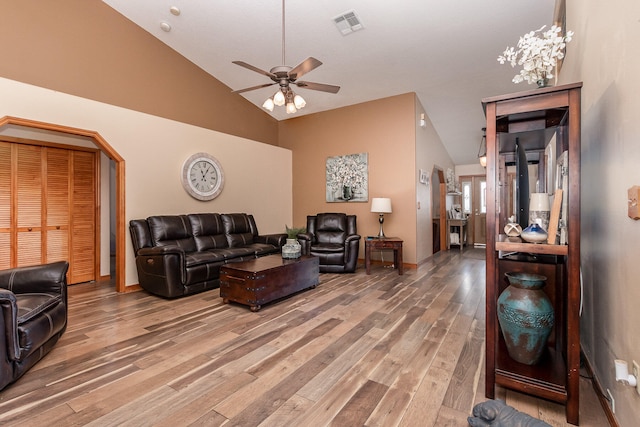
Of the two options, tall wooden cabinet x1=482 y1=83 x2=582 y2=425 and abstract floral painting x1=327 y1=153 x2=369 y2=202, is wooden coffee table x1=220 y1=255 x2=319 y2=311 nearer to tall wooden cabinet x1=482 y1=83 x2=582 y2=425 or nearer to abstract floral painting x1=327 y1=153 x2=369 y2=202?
tall wooden cabinet x1=482 y1=83 x2=582 y2=425

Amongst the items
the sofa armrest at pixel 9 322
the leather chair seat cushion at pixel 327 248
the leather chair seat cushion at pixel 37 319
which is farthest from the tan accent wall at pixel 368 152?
the sofa armrest at pixel 9 322

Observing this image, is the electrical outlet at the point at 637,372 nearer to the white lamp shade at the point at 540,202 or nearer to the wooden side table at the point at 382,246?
the white lamp shade at the point at 540,202

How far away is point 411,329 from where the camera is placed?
8.67 feet

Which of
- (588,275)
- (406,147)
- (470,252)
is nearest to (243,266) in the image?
(588,275)

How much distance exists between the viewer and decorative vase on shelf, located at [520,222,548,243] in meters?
1.60

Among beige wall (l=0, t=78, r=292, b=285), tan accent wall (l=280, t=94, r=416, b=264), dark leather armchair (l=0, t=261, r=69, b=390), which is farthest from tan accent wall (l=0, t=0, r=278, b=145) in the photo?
dark leather armchair (l=0, t=261, r=69, b=390)

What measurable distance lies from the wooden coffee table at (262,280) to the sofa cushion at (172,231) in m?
1.21

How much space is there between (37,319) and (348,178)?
4.86 metres

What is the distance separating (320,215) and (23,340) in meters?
4.33

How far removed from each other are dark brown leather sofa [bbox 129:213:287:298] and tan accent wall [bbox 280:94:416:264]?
5.46 feet

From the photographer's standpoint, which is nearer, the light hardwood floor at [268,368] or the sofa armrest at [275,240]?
the light hardwood floor at [268,368]

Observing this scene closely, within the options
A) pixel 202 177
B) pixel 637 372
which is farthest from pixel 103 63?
pixel 637 372

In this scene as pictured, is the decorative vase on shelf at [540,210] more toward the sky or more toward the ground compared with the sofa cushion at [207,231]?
more toward the sky

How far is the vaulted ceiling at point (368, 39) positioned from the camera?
133 inches
